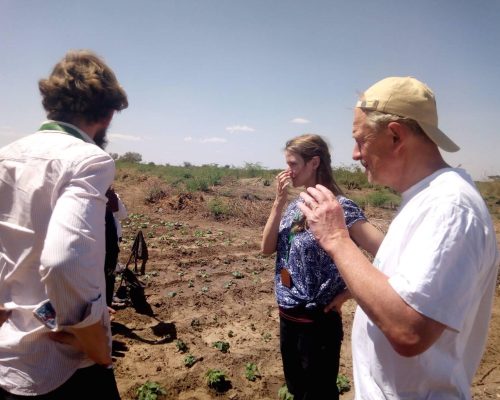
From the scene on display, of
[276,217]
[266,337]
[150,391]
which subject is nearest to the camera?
[276,217]

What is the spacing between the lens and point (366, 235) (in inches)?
89.1

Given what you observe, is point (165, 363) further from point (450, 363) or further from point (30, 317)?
point (450, 363)

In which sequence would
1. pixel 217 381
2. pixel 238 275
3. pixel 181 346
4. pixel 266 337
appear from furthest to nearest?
pixel 238 275 → pixel 266 337 → pixel 181 346 → pixel 217 381

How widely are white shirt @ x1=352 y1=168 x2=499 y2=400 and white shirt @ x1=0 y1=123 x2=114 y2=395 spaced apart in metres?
1.01

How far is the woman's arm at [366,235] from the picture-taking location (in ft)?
7.41

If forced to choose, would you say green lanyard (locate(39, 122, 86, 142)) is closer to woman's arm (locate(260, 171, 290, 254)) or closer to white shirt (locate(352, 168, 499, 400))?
white shirt (locate(352, 168, 499, 400))

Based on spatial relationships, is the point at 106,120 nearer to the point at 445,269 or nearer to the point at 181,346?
the point at 445,269

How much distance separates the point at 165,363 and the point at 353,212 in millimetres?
2748

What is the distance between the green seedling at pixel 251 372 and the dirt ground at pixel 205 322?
0.04 m

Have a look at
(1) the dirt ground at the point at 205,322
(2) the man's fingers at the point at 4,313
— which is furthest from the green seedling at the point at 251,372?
(2) the man's fingers at the point at 4,313

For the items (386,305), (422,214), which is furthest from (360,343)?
(422,214)

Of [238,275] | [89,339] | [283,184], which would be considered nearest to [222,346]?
[283,184]

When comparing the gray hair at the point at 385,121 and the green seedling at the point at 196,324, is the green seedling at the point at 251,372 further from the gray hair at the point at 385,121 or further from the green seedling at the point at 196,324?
the gray hair at the point at 385,121

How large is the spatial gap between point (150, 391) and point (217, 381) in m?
0.61
